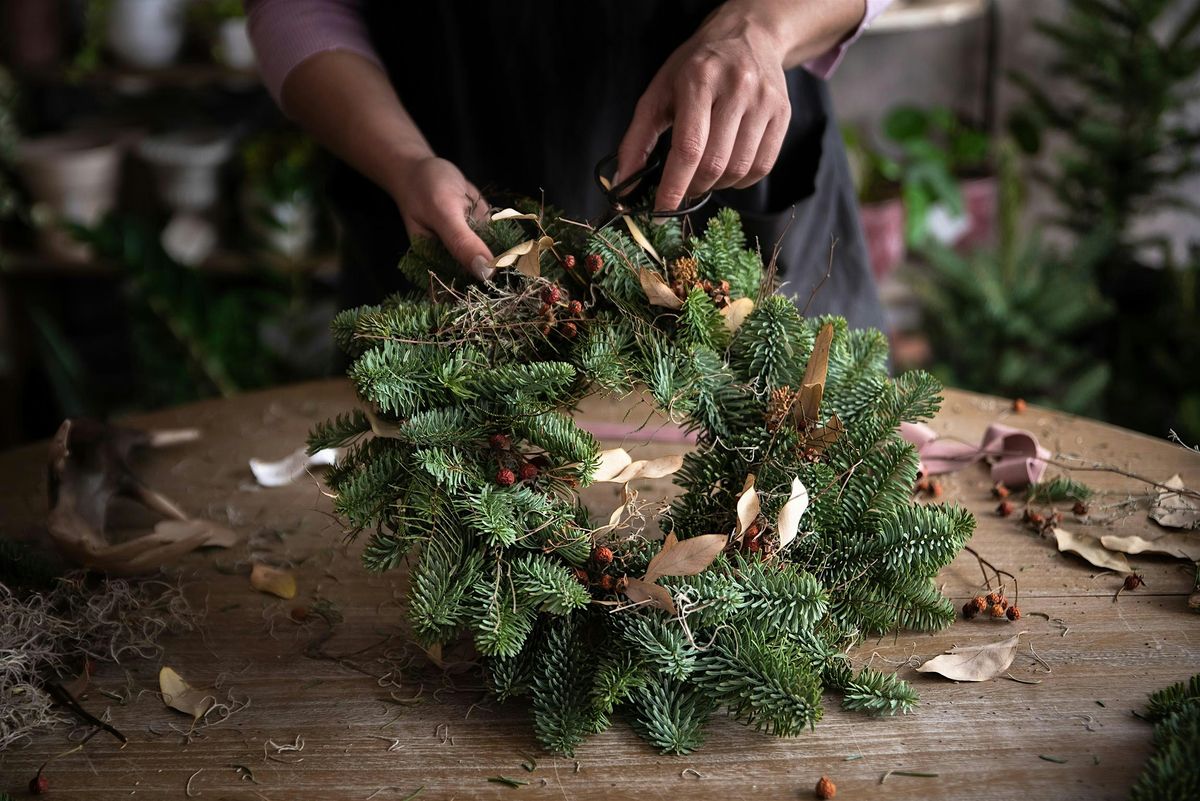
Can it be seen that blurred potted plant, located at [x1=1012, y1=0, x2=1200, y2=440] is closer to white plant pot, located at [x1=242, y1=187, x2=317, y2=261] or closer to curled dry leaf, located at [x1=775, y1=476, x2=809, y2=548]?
curled dry leaf, located at [x1=775, y1=476, x2=809, y2=548]

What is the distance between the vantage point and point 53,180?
7.34 feet

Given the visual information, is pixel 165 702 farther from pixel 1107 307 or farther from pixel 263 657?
pixel 1107 307

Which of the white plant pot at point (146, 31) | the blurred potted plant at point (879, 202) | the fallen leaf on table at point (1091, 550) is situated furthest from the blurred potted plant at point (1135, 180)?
the white plant pot at point (146, 31)

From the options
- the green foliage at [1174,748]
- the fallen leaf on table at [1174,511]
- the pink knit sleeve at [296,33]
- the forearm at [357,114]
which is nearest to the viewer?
the green foliage at [1174,748]

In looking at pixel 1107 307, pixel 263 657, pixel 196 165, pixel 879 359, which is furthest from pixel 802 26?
pixel 196 165

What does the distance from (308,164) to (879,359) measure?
1733mm

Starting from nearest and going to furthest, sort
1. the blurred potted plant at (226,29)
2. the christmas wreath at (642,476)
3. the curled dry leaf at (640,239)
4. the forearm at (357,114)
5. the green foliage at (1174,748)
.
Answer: the green foliage at (1174,748) → the christmas wreath at (642,476) → the curled dry leaf at (640,239) → the forearm at (357,114) → the blurred potted plant at (226,29)

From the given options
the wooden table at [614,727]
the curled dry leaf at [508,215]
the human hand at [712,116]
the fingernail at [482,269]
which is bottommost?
the wooden table at [614,727]

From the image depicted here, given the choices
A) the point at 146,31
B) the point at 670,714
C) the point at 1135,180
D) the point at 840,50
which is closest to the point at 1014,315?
the point at 1135,180

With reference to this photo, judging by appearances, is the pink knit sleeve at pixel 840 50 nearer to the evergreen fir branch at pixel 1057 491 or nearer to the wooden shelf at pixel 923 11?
the evergreen fir branch at pixel 1057 491

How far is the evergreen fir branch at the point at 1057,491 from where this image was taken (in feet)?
2.98

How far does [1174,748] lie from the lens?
578mm

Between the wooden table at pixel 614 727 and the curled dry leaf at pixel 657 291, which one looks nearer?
the wooden table at pixel 614 727

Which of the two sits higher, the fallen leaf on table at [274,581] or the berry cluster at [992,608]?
the berry cluster at [992,608]
